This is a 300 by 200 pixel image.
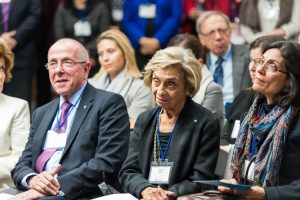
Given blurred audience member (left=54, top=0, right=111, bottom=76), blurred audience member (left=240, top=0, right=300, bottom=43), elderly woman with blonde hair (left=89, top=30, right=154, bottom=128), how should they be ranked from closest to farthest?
elderly woman with blonde hair (left=89, top=30, right=154, bottom=128) → blurred audience member (left=240, top=0, right=300, bottom=43) → blurred audience member (left=54, top=0, right=111, bottom=76)

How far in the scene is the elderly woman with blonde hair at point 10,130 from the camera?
15.8 feet

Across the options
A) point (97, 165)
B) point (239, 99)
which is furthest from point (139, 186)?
point (239, 99)

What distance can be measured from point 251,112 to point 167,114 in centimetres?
Result: 53

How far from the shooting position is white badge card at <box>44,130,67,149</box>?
14.5ft

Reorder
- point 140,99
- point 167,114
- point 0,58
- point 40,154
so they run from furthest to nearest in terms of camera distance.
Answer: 1. point 140,99
2. point 0,58
3. point 40,154
4. point 167,114

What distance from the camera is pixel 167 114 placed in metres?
4.14

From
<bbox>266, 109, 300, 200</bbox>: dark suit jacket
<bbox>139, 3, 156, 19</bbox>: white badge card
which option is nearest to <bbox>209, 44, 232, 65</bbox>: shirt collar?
<bbox>139, 3, 156, 19</bbox>: white badge card

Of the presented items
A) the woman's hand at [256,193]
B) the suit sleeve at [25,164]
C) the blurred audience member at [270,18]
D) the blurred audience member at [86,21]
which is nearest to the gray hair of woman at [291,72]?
the woman's hand at [256,193]

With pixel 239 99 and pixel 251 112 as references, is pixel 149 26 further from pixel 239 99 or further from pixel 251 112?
pixel 251 112

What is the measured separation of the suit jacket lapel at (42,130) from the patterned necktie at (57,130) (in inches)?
1.7

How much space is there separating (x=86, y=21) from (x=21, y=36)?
2.48 ft

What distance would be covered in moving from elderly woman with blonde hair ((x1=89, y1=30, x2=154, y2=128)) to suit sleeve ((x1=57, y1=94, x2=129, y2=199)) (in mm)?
1819

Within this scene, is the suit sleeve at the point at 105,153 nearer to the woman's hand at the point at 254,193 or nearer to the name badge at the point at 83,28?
the woman's hand at the point at 254,193

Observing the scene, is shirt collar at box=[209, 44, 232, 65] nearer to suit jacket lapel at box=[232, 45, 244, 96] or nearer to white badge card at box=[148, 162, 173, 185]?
suit jacket lapel at box=[232, 45, 244, 96]
